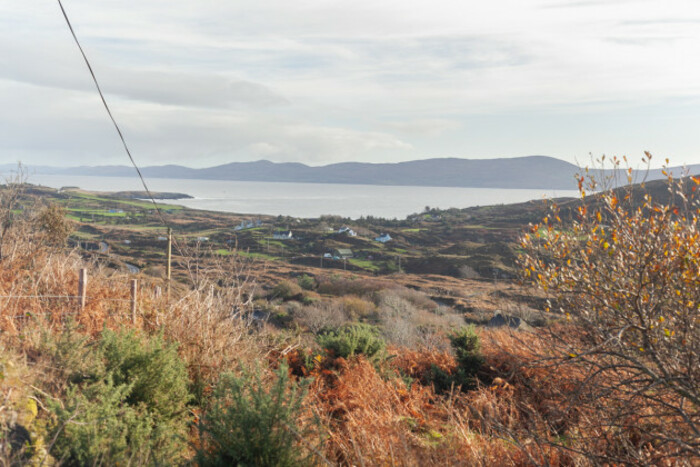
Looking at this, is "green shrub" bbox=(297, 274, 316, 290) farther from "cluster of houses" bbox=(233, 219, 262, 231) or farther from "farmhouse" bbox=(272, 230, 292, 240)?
"cluster of houses" bbox=(233, 219, 262, 231)

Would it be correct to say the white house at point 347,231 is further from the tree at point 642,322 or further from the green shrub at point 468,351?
the tree at point 642,322

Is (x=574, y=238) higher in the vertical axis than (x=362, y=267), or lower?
higher

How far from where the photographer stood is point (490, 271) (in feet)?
199

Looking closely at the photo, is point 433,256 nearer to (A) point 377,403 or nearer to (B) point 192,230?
(B) point 192,230

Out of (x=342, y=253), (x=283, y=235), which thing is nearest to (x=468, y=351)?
(x=342, y=253)

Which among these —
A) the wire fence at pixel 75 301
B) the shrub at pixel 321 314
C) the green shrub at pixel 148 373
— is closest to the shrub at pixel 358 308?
the shrub at pixel 321 314

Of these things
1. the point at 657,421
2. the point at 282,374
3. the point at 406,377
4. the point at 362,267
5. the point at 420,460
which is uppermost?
the point at 282,374

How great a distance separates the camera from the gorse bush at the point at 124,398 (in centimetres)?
455

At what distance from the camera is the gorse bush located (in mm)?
4551

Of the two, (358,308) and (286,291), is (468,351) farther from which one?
(286,291)

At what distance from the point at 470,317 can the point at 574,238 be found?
1104 inches

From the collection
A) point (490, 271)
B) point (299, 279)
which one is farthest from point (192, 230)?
point (490, 271)

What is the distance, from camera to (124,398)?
18.6 ft

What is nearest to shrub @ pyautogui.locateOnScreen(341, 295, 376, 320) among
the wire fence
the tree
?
the wire fence
